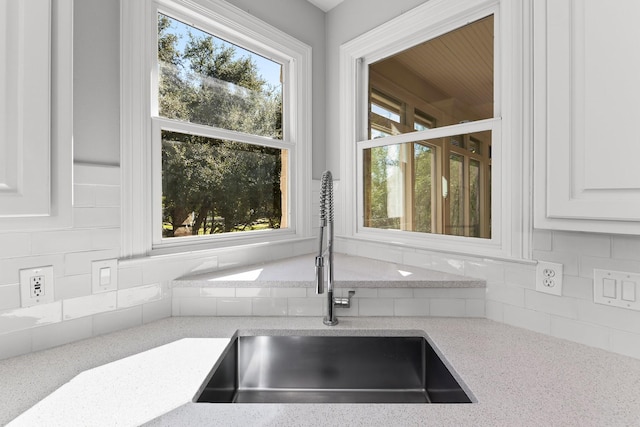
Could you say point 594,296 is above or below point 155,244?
below

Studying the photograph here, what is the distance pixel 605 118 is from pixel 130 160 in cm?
161

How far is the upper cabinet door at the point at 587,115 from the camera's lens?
785mm

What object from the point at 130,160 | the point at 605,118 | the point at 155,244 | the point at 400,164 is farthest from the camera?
the point at 400,164

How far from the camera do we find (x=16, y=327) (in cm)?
96

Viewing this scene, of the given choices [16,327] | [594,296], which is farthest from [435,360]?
[16,327]

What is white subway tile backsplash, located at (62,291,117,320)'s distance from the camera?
3.48 ft

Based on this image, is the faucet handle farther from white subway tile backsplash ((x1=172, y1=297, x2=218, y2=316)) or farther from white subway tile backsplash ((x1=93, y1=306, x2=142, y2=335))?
white subway tile backsplash ((x1=93, y1=306, x2=142, y2=335))

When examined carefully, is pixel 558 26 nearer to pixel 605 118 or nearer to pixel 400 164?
pixel 605 118

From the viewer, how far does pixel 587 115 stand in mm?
842

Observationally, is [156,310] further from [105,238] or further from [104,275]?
[105,238]

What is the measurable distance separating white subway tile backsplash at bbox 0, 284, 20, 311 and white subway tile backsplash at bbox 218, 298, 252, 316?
0.65 m

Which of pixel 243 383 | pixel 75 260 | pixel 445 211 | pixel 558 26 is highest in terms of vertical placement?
pixel 558 26

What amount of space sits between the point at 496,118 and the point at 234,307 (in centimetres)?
142

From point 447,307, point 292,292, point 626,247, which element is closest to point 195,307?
point 292,292
